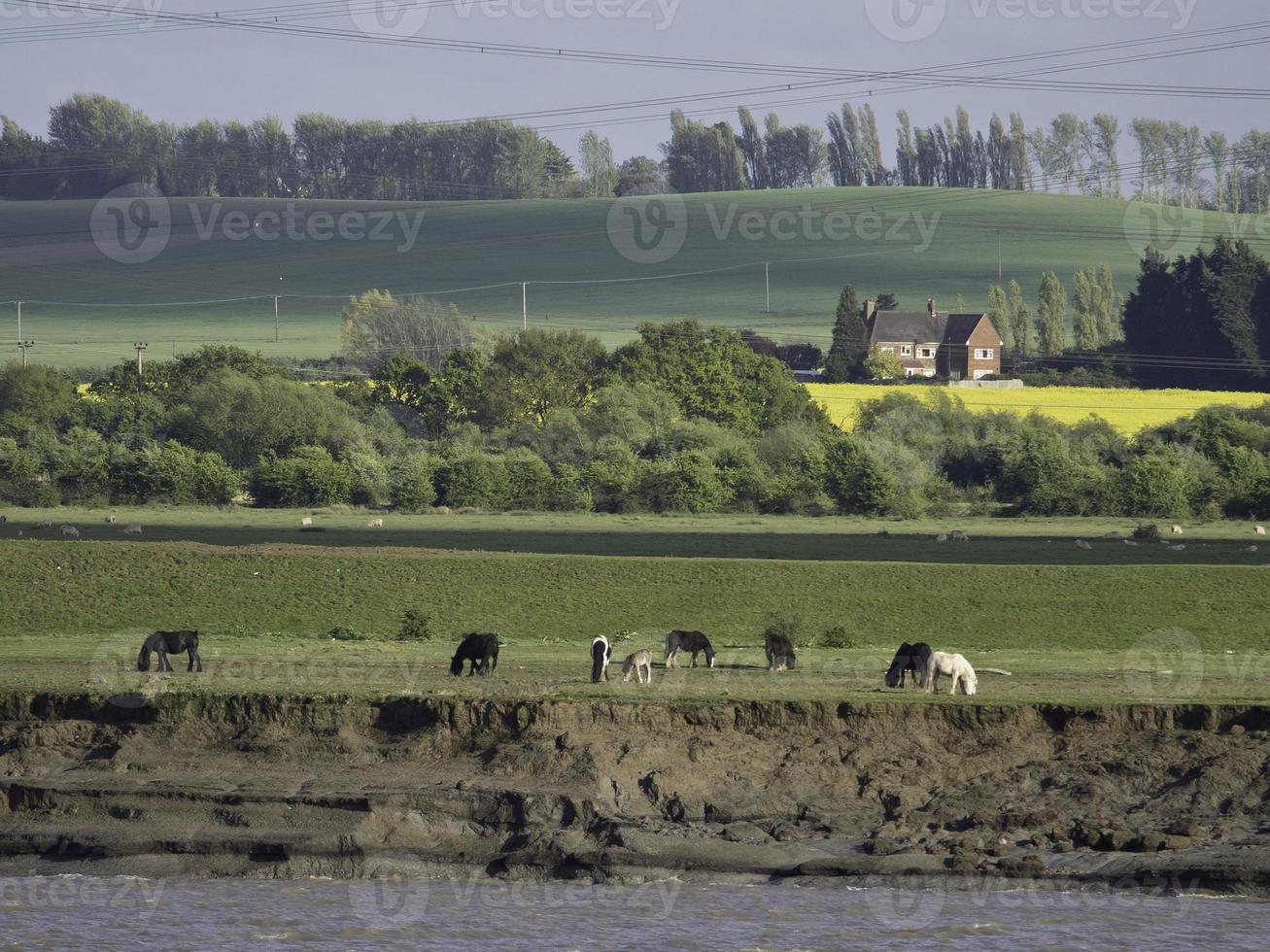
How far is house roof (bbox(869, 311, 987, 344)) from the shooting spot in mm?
145875

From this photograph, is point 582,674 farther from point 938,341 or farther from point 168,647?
point 938,341

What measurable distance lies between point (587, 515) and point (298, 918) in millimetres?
50898

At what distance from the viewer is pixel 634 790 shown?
22781 mm

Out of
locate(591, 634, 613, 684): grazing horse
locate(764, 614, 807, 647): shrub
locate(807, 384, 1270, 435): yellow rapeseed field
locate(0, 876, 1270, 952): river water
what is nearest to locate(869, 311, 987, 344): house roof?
locate(807, 384, 1270, 435): yellow rapeseed field

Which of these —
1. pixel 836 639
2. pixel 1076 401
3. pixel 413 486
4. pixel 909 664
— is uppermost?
pixel 1076 401

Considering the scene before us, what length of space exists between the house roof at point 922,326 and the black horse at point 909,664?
119 meters

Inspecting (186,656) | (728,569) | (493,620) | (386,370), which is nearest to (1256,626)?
(728,569)

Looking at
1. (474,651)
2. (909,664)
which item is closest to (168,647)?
(474,651)

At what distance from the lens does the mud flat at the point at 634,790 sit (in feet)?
70.0

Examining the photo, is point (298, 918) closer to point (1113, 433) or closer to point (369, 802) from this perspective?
point (369, 802)

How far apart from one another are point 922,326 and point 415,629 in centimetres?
11494

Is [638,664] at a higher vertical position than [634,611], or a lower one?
higher

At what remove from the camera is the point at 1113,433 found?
309 feet

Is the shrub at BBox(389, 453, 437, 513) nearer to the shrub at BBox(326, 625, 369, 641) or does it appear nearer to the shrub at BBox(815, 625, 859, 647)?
the shrub at BBox(326, 625, 369, 641)
